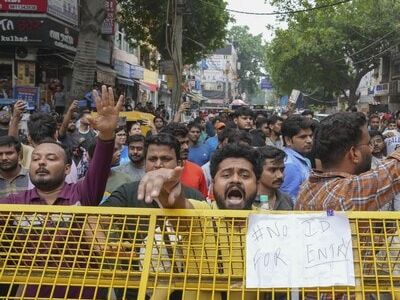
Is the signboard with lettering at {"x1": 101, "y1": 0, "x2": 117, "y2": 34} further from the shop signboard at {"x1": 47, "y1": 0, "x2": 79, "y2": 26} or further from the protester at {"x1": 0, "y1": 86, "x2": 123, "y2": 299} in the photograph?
the protester at {"x1": 0, "y1": 86, "x2": 123, "y2": 299}

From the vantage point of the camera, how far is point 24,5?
15.6m

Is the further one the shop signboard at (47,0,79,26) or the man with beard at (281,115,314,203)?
the shop signboard at (47,0,79,26)

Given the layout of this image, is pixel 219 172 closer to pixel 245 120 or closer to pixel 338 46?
pixel 245 120

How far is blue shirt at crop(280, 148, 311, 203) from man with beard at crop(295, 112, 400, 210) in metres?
2.35

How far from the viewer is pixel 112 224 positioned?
205 cm

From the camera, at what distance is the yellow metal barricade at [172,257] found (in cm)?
182

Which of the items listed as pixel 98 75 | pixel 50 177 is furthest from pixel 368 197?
pixel 98 75

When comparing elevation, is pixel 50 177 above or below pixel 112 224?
above

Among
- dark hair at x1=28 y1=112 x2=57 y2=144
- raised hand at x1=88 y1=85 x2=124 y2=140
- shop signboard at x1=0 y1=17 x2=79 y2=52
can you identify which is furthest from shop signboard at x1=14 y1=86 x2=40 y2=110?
raised hand at x1=88 y1=85 x2=124 y2=140

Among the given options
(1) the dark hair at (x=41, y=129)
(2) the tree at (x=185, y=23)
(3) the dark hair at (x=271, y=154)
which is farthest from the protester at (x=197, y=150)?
(2) the tree at (x=185, y=23)

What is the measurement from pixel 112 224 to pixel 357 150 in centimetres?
124

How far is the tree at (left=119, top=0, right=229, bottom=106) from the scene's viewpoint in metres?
23.2

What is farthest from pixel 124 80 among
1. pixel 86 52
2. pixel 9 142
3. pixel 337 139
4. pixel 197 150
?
pixel 337 139

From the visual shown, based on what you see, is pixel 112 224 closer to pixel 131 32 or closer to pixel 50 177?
pixel 50 177
